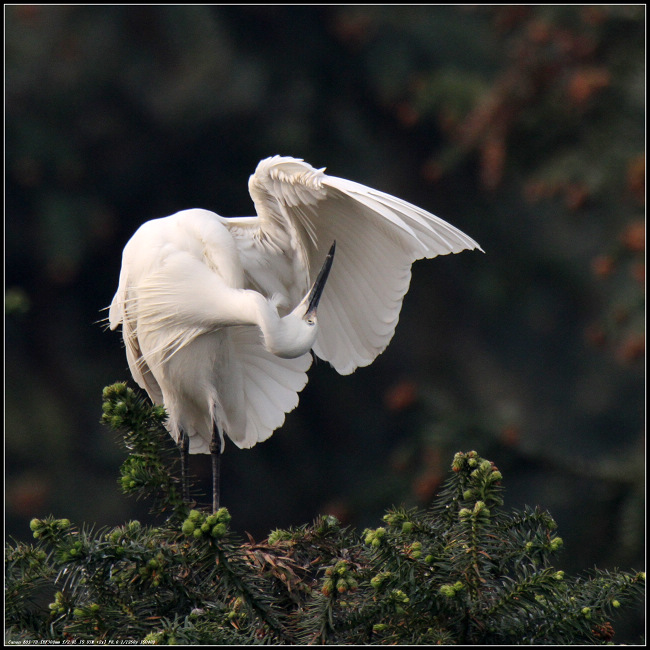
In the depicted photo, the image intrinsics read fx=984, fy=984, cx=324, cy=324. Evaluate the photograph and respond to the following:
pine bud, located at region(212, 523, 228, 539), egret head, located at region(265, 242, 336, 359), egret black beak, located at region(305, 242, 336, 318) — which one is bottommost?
pine bud, located at region(212, 523, 228, 539)

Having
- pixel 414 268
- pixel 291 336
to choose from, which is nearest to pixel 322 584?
pixel 291 336

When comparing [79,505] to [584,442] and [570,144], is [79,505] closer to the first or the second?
[584,442]

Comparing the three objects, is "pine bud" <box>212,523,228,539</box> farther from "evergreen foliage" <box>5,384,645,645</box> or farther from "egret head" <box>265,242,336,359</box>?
"egret head" <box>265,242,336,359</box>

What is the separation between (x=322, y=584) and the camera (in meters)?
1.69

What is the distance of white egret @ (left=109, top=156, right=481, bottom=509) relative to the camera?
218 centimetres

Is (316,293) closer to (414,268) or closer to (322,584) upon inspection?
(322,584)

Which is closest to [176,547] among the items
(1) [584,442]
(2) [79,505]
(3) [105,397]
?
(3) [105,397]

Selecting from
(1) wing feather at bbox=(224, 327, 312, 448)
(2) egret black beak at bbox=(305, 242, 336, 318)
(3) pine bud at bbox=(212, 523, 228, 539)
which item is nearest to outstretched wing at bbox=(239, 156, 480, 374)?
(2) egret black beak at bbox=(305, 242, 336, 318)

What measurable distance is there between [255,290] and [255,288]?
0.01 meters

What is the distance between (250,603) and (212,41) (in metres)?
4.60

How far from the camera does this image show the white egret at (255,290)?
2.18 m

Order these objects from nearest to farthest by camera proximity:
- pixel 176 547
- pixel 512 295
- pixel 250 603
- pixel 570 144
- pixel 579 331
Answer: pixel 250 603
pixel 176 547
pixel 570 144
pixel 512 295
pixel 579 331

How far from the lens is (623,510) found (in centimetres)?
325

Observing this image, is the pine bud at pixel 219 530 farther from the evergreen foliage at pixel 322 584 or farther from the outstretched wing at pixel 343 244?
the outstretched wing at pixel 343 244
